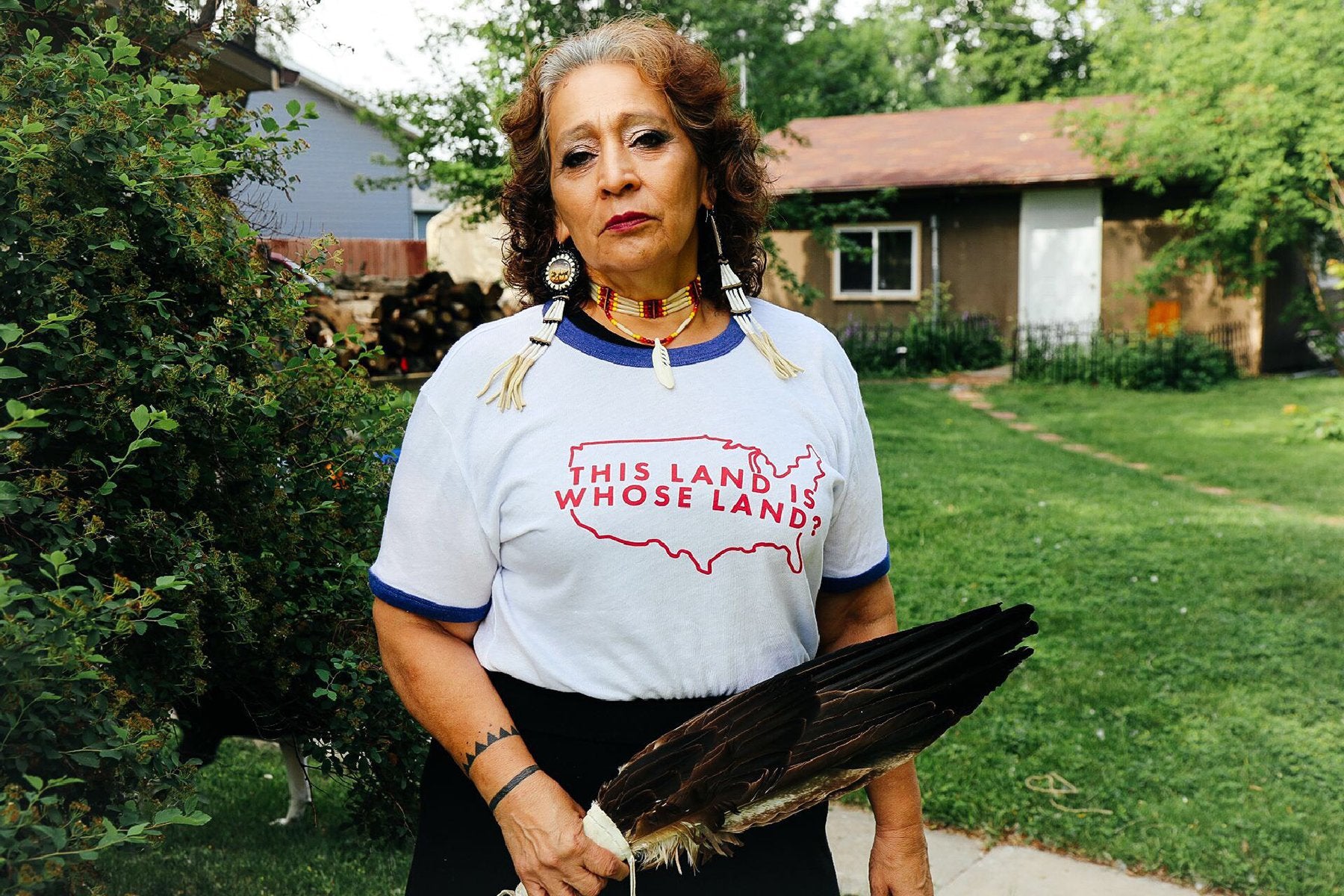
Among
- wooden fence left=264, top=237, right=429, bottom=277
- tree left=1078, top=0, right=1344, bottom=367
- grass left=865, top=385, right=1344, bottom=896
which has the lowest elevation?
grass left=865, top=385, right=1344, bottom=896

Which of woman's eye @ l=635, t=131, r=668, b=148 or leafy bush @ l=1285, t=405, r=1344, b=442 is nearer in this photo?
woman's eye @ l=635, t=131, r=668, b=148

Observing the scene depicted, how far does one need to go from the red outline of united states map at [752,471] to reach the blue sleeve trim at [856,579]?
0.67 ft

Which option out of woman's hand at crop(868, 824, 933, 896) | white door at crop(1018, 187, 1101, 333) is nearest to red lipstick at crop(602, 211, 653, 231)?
woman's hand at crop(868, 824, 933, 896)

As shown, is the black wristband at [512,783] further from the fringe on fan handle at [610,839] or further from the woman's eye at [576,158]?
the woman's eye at [576,158]

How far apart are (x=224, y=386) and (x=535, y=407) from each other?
35.4 inches

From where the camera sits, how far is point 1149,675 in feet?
18.2

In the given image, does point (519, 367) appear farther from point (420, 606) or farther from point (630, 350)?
point (420, 606)

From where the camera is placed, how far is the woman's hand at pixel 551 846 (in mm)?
1778

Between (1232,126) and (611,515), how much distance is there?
16831 millimetres

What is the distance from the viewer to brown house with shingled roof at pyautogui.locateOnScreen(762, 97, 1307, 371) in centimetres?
1931

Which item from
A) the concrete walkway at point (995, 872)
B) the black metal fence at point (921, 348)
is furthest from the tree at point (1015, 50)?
the concrete walkway at point (995, 872)

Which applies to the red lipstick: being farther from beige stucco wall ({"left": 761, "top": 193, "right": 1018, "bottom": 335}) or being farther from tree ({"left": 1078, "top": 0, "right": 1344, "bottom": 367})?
beige stucco wall ({"left": 761, "top": 193, "right": 1018, "bottom": 335})

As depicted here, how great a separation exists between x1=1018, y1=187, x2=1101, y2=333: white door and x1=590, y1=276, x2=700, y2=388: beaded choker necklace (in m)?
18.8

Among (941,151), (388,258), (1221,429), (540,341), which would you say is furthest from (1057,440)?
(540,341)
